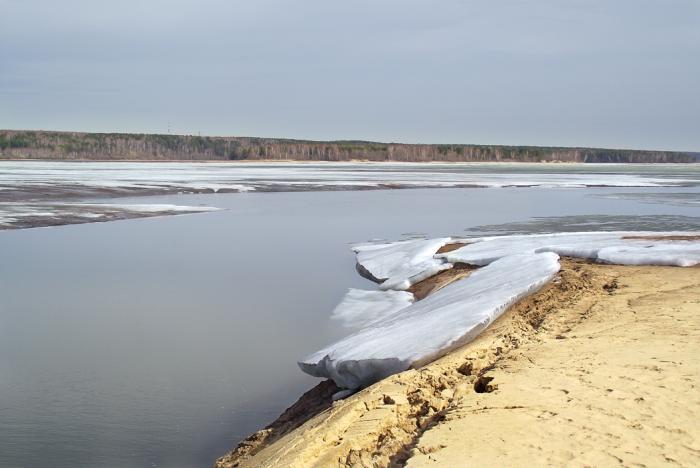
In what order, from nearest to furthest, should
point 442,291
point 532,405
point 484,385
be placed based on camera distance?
1. point 532,405
2. point 484,385
3. point 442,291

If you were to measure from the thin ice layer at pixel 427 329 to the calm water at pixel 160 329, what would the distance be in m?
0.59

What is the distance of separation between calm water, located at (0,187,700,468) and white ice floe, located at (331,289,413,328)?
9.3 inches

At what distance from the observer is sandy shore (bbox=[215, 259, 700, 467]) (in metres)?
4.08

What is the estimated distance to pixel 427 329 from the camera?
7.11 m

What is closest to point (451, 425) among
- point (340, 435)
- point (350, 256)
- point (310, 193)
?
point (340, 435)

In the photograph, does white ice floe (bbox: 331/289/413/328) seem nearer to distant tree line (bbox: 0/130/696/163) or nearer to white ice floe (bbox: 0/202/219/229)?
white ice floe (bbox: 0/202/219/229)

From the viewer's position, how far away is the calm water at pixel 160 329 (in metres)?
5.86

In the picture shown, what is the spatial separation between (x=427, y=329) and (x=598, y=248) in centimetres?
446

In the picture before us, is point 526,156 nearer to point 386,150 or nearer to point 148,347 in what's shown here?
point 386,150

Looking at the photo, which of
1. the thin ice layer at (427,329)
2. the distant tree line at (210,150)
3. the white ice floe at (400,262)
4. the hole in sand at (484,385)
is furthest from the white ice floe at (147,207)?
the distant tree line at (210,150)

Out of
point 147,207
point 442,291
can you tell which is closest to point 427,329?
point 442,291

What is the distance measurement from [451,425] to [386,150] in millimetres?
120698

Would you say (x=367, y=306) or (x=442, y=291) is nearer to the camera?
(x=442, y=291)

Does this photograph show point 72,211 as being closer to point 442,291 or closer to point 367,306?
point 367,306
